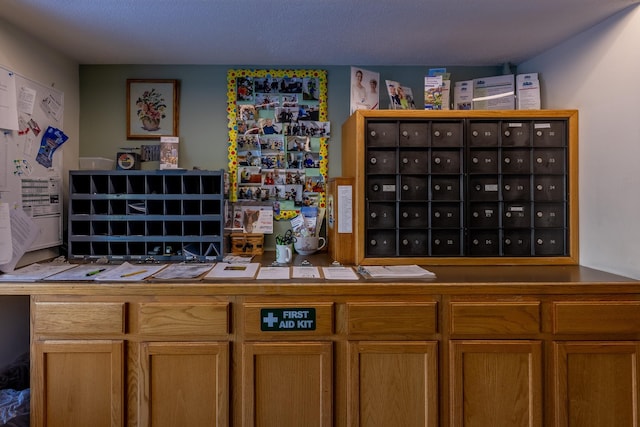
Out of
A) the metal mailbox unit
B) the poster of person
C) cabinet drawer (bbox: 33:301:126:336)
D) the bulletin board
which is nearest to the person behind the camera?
cabinet drawer (bbox: 33:301:126:336)

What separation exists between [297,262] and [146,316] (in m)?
0.81

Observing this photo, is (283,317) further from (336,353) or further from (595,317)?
(595,317)

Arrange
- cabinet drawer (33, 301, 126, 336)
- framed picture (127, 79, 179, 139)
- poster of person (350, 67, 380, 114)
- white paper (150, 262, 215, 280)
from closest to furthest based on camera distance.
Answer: cabinet drawer (33, 301, 126, 336) < white paper (150, 262, 215, 280) < poster of person (350, 67, 380, 114) < framed picture (127, 79, 179, 139)

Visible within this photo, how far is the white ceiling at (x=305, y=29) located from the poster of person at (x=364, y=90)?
0.28 feet

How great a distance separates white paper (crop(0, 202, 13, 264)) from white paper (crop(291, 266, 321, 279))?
4.39 ft

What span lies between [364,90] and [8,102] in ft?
6.06

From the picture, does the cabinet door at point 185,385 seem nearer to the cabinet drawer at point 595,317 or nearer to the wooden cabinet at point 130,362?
the wooden cabinet at point 130,362

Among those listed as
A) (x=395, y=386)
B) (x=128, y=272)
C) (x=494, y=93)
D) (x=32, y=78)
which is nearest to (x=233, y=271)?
(x=128, y=272)

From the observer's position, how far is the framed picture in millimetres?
2561

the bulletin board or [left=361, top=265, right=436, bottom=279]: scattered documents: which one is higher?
the bulletin board

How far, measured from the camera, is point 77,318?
174 cm

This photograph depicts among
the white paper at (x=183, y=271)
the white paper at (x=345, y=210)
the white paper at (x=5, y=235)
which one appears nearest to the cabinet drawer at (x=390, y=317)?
the white paper at (x=345, y=210)

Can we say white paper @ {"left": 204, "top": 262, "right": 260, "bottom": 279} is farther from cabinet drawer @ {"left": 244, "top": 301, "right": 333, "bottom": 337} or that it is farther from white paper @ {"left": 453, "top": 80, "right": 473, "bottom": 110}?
white paper @ {"left": 453, "top": 80, "right": 473, "bottom": 110}

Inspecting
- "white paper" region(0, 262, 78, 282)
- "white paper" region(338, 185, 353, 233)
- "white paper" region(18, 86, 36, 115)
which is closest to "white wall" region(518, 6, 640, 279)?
"white paper" region(338, 185, 353, 233)
